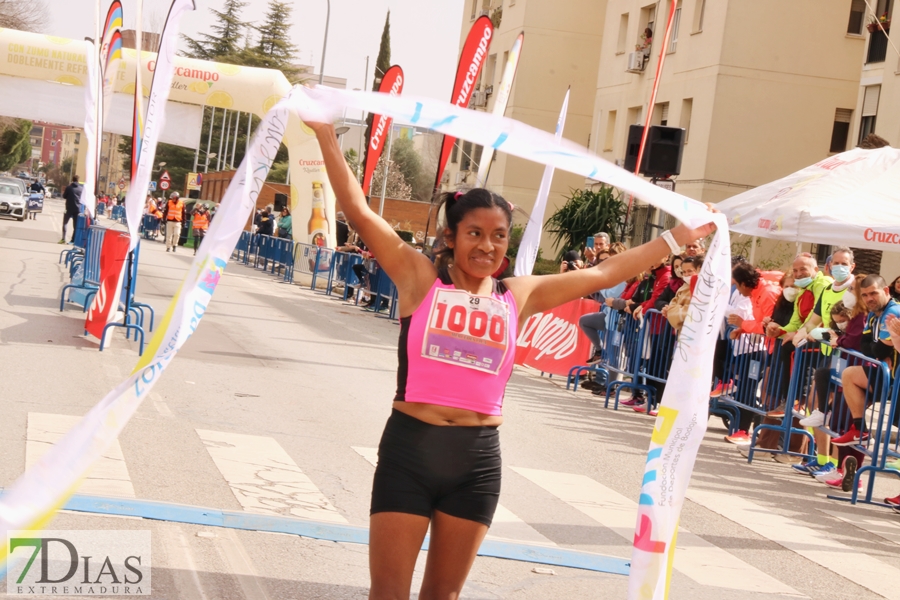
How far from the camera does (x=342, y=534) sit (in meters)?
6.12

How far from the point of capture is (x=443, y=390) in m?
3.67

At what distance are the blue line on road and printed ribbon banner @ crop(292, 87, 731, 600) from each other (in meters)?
1.96

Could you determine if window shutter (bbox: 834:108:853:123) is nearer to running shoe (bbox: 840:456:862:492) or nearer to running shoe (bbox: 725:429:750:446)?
running shoe (bbox: 725:429:750:446)

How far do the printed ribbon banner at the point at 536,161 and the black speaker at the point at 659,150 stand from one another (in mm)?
11992

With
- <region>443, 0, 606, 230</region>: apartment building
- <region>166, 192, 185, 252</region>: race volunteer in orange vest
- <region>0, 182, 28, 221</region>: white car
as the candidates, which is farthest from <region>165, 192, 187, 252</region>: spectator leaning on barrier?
<region>0, 182, 28, 221</region>: white car

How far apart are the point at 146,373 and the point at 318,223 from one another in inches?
1029

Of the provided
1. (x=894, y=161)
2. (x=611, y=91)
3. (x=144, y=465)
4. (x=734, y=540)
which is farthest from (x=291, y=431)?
(x=611, y=91)

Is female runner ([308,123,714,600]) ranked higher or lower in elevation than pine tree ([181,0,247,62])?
lower

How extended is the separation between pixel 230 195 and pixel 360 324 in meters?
16.4

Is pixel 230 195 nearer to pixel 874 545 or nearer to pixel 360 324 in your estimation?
pixel 874 545

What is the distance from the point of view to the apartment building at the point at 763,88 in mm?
33938

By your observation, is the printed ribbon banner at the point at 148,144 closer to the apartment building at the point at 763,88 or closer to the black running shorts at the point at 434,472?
the black running shorts at the point at 434,472

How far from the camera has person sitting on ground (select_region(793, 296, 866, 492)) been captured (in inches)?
404

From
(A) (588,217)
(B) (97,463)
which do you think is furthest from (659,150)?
(A) (588,217)
